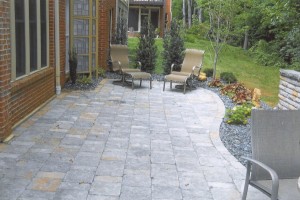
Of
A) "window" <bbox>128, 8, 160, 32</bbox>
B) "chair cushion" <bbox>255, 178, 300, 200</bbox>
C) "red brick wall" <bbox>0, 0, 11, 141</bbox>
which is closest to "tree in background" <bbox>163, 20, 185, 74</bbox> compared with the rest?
"red brick wall" <bbox>0, 0, 11, 141</bbox>

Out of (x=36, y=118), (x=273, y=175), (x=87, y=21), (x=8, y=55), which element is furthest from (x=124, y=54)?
(x=273, y=175)

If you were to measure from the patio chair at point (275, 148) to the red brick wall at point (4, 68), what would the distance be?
331cm

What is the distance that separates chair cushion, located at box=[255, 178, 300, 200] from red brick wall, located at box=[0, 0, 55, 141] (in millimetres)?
3498

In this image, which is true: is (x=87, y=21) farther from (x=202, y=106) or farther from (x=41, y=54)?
(x=202, y=106)

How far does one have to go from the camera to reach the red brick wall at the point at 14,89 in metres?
4.93

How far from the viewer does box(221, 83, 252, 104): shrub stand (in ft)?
27.4

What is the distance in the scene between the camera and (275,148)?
10.4ft

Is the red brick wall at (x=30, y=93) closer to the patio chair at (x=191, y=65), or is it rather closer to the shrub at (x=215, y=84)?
the patio chair at (x=191, y=65)

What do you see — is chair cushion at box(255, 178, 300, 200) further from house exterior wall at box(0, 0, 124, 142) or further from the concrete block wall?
house exterior wall at box(0, 0, 124, 142)

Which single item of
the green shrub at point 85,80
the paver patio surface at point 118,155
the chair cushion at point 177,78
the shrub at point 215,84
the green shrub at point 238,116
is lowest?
the paver patio surface at point 118,155

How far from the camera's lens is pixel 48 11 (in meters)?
7.50

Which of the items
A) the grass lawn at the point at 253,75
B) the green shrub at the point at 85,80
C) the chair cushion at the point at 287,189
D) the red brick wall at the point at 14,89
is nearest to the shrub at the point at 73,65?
the green shrub at the point at 85,80

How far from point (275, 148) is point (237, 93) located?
5679 millimetres

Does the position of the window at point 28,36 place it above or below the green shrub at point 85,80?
above
